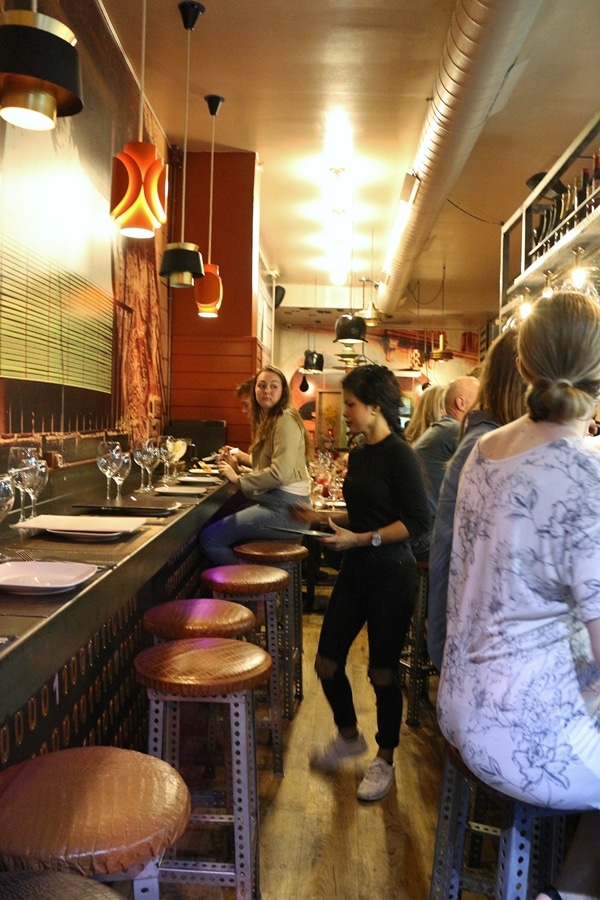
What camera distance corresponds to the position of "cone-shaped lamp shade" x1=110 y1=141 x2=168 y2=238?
3223mm

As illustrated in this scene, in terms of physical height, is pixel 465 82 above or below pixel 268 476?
above

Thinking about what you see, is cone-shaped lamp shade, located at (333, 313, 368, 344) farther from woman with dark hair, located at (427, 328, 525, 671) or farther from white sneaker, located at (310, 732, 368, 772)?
woman with dark hair, located at (427, 328, 525, 671)

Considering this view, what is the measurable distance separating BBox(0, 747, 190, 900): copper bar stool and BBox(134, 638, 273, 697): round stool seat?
430 mm

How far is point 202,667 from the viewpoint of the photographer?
6.22ft

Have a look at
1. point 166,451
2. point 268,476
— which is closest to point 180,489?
point 166,451

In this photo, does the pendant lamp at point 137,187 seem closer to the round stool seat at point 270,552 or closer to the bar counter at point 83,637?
the bar counter at point 83,637

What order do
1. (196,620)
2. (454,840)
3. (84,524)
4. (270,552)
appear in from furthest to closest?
(270,552) → (196,620) → (84,524) → (454,840)

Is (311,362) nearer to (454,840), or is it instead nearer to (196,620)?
(196,620)

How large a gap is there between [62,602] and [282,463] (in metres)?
2.73

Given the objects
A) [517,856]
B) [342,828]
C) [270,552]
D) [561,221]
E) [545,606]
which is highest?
[561,221]

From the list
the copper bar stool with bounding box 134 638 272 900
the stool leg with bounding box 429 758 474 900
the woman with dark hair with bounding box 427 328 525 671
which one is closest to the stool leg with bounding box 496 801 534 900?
the stool leg with bounding box 429 758 474 900

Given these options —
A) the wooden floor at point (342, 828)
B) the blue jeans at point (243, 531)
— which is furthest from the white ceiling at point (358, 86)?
the wooden floor at point (342, 828)

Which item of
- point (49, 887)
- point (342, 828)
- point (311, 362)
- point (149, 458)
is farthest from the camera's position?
point (311, 362)

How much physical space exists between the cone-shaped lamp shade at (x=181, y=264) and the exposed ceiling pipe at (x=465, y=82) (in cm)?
164
